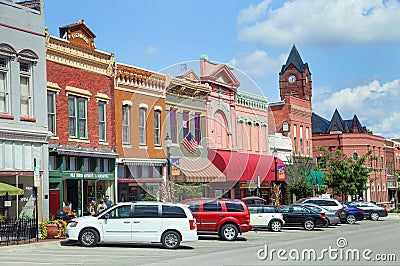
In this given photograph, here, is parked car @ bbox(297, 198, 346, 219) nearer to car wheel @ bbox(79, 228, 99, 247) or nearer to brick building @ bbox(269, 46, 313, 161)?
brick building @ bbox(269, 46, 313, 161)

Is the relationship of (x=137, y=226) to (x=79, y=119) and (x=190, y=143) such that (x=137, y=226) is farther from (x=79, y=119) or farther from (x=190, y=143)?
(x=190, y=143)

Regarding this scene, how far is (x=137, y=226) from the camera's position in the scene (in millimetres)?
22703

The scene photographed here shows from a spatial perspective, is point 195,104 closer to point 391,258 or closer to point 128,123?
point 128,123

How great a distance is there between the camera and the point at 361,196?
70.4m

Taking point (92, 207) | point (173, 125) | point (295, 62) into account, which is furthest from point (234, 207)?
point (295, 62)

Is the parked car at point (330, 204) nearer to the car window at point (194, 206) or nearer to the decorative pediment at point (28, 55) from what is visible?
the car window at point (194, 206)

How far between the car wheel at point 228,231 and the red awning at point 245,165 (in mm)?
13890

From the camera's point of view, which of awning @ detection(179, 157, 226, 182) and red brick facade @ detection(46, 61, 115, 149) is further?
awning @ detection(179, 157, 226, 182)

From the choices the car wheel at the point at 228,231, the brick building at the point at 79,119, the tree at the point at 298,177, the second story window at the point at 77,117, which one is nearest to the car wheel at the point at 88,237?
the car wheel at the point at 228,231

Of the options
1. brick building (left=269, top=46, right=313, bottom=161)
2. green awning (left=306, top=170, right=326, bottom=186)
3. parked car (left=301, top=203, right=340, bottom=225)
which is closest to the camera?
parked car (left=301, top=203, right=340, bottom=225)

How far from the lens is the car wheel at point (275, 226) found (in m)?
32.3

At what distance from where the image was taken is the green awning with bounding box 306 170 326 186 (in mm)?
52719

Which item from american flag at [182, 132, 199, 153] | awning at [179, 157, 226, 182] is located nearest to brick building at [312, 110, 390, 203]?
awning at [179, 157, 226, 182]

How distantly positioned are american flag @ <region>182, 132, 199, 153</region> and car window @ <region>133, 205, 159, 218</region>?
15234mm
